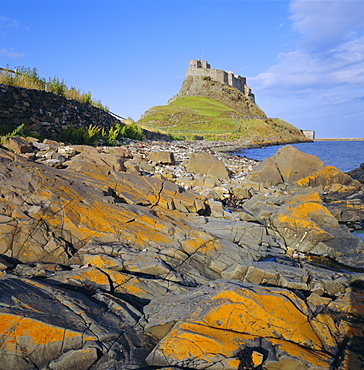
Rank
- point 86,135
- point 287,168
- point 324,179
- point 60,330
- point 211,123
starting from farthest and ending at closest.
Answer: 1. point 211,123
2. point 287,168
3. point 324,179
4. point 86,135
5. point 60,330

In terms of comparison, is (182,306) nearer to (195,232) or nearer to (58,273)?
(58,273)

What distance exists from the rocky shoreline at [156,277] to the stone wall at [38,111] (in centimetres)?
394

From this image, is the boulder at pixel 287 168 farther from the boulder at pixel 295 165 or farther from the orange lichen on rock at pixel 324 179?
the orange lichen on rock at pixel 324 179

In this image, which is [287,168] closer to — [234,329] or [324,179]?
[324,179]

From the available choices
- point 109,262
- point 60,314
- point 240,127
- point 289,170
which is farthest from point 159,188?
point 240,127

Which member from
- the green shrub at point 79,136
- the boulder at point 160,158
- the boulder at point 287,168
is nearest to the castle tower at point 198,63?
the boulder at point 287,168

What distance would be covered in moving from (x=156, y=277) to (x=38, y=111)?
1299cm

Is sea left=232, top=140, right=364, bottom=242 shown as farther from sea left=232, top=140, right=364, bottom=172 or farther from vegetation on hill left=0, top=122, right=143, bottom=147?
vegetation on hill left=0, top=122, right=143, bottom=147

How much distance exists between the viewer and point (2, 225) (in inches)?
231

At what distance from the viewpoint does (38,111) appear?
15500mm

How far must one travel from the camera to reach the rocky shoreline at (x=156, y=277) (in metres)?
3.65

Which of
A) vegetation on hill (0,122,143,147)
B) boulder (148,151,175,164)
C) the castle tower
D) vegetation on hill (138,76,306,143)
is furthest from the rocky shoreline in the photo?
the castle tower

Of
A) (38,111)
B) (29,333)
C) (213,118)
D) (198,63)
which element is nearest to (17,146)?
(38,111)

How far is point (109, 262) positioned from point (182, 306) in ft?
6.11
